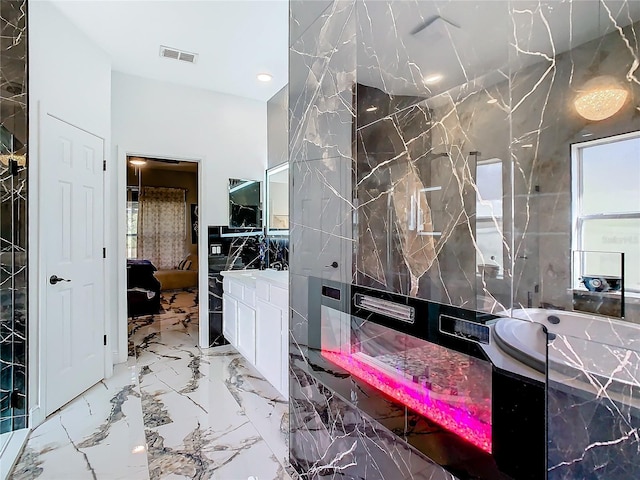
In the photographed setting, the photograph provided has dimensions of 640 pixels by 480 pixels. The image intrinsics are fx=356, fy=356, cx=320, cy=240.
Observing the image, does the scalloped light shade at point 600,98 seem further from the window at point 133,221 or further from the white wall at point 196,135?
the window at point 133,221

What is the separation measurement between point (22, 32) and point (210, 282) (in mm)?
2504

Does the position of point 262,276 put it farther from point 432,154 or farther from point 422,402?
point 432,154

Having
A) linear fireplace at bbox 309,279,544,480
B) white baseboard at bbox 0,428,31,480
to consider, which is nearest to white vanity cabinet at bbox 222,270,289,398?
linear fireplace at bbox 309,279,544,480

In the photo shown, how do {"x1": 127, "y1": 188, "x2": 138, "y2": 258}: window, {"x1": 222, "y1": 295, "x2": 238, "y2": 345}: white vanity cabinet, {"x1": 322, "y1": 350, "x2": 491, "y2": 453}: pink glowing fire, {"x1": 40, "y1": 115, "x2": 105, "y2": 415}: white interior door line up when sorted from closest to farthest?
{"x1": 322, "y1": 350, "x2": 491, "y2": 453}: pink glowing fire
{"x1": 40, "y1": 115, "x2": 105, "y2": 415}: white interior door
{"x1": 222, "y1": 295, "x2": 238, "y2": 345}: white vanity cabinet
{"x1": 127, "y1": 188, "x2": 138, "y2": 258}: window

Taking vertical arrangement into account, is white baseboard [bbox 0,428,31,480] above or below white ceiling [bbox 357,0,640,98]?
below

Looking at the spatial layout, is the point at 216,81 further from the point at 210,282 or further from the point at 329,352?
the point at 329,352

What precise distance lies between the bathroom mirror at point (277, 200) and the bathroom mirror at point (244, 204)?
0.13m

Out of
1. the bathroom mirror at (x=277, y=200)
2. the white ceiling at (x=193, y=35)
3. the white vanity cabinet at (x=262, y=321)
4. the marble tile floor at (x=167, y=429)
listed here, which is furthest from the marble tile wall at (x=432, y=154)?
the bathroom mirror at (x=277, y=200)

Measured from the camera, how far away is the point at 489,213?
0.95 m

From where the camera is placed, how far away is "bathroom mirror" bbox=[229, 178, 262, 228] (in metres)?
3.94

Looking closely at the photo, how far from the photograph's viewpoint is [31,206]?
92.9 inches

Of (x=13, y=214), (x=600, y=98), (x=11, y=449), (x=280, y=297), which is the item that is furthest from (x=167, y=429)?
(x=600, y=98)

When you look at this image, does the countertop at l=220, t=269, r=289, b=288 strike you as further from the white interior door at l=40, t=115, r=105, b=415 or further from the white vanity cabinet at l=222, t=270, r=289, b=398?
the white interior door at l=40, t=115, r=105, b=415

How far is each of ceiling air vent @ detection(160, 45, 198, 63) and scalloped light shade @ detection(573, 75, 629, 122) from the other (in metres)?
3.10
